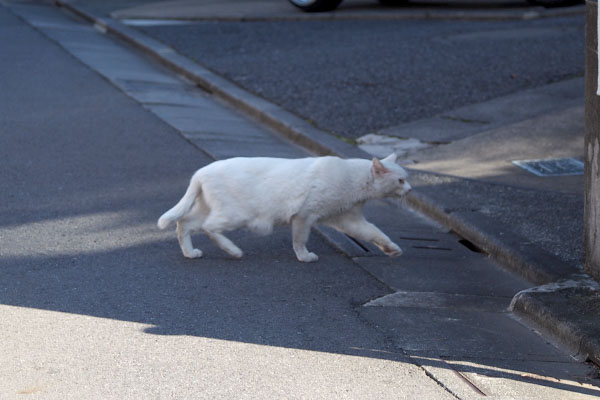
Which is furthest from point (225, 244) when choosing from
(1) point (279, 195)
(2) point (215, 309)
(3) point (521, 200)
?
(3) point (521, 200)

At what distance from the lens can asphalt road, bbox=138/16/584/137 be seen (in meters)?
9.80

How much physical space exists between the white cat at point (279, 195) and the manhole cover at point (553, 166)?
232 centimetres

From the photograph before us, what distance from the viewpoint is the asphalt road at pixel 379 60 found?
386 inches

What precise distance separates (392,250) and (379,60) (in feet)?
21.2

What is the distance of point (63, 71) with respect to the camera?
11.7 meters

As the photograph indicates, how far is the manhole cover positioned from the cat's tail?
10.5 feet

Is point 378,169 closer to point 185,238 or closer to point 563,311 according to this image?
point 185,238

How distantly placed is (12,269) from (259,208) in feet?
4.88

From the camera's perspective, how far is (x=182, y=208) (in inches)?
217

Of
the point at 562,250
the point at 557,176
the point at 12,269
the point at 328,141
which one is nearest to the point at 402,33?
the point at 328,141

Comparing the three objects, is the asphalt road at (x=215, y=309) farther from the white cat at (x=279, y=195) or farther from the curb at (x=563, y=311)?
the white cat at (x=279, y=195)

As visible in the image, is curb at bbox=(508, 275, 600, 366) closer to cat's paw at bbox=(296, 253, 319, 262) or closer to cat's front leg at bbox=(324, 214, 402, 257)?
cat's front leg at bbox=(324, 214, 402, 257)

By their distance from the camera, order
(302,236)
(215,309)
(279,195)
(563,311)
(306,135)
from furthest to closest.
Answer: (306,135) < (302,236) < (279,195) < (215,309) < (563,311)

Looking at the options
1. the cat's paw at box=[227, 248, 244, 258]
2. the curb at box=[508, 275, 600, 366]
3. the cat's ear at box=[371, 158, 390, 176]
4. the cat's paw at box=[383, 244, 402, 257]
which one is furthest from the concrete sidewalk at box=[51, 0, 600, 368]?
the cat's paw at box=[227, 248, 244, 258]
